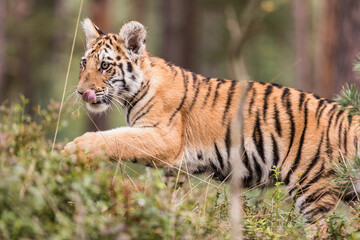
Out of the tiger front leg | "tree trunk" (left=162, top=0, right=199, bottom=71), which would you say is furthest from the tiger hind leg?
"tree trunk" (left=162, top=0, right=199, bottom=71)

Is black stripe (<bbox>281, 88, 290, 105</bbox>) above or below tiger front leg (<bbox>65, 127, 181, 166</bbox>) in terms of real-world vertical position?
above

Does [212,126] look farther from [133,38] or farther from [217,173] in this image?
[133,38]

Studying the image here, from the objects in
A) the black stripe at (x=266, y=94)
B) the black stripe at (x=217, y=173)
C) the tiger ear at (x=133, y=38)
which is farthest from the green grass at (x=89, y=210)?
the tiger ear at (x=133, y=38)

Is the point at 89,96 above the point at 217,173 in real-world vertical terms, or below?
above

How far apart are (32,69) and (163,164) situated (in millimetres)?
13739

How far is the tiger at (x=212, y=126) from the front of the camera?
14.6 feet

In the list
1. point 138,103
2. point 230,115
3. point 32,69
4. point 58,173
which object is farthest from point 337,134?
point 32,69

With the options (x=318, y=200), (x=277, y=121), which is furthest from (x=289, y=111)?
(x=318, y=200)

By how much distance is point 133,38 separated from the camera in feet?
16.2

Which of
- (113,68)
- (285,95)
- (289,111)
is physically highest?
(113,68)

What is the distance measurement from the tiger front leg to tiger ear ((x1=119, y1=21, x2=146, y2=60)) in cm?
81

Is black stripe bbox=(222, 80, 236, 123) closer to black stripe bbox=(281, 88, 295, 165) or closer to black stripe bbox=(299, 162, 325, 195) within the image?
black stripe bbox=(281, 88, 295, 165)

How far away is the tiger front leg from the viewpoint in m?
4.42

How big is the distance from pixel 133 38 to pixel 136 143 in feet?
3.57
